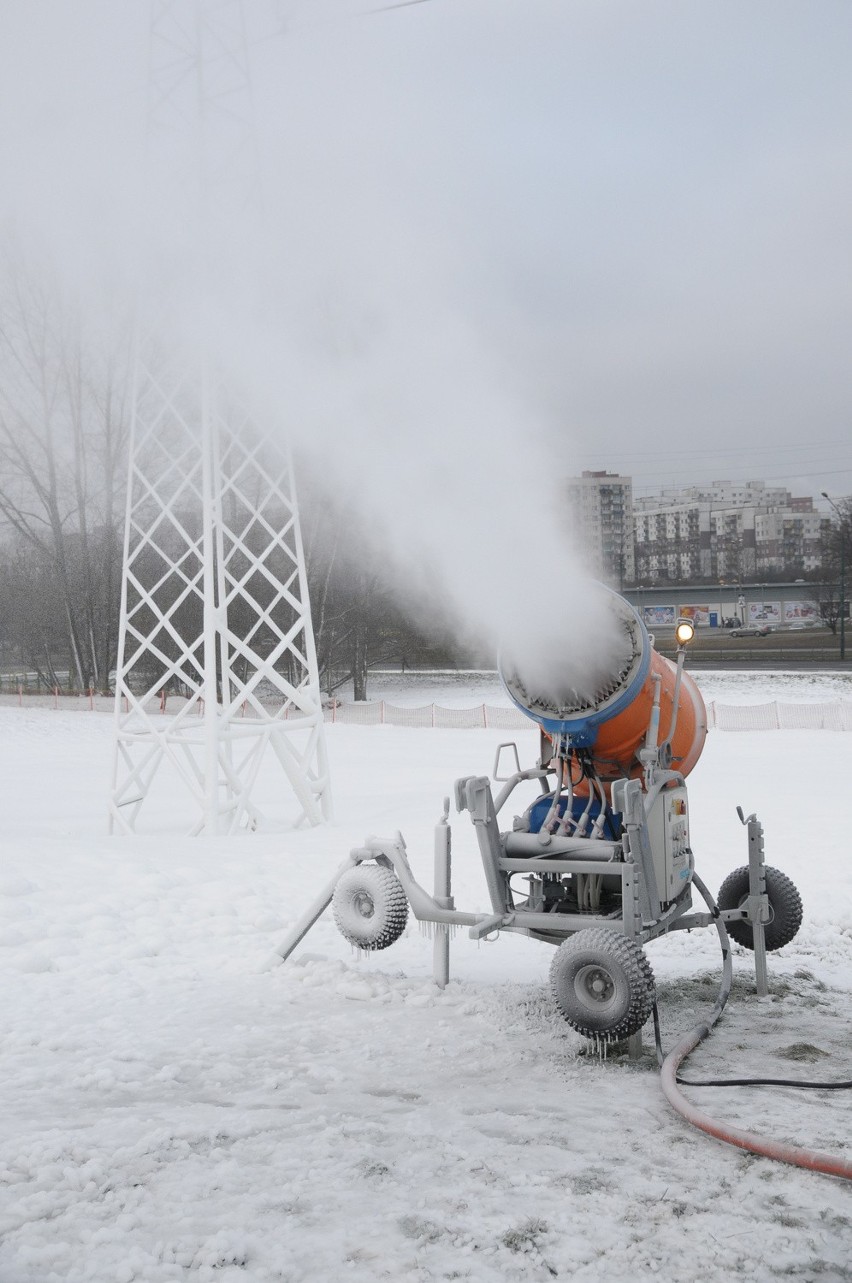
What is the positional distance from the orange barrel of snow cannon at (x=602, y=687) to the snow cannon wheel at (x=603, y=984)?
3.55 feet

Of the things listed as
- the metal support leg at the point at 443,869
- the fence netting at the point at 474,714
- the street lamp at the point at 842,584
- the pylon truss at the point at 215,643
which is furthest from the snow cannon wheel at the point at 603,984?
the street lamp at the point at 842,584

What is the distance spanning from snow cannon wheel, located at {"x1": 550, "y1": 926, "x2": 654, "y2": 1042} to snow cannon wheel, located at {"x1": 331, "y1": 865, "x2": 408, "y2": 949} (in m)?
1.29

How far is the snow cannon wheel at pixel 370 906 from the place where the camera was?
243 inches

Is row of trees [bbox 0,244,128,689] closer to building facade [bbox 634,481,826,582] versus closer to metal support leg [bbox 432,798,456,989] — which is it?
metal support leg [bbox 432,798,456,989]

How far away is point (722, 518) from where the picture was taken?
92.5 meters

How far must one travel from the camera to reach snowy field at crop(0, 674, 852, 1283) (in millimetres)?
3469

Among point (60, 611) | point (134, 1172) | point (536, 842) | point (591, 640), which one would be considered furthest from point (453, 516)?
point (60, 611)

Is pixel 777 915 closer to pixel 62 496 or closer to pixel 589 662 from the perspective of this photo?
pixel 589 662

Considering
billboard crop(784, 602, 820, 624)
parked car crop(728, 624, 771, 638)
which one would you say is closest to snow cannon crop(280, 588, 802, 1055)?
parked car crop(728, 624, 771, 638)

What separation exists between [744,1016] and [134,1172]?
3364 millimetres

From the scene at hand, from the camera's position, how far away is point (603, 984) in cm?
505

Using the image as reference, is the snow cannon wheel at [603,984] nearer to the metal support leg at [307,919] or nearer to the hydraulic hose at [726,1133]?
the hydraulic hose at [726,1133]

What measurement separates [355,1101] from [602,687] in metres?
2.32

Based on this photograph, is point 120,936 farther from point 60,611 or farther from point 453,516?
point 60,611
